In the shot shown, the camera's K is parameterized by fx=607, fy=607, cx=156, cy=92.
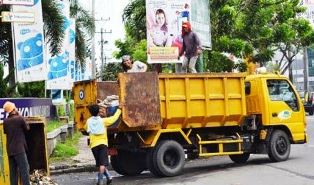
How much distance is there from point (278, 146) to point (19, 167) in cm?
654

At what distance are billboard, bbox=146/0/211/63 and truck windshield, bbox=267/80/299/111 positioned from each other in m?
3.54

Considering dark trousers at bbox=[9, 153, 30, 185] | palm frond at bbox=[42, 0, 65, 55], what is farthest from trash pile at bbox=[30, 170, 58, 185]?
palm frond at bbox=[42, 0, 65, 55]

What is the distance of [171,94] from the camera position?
40.0 feet

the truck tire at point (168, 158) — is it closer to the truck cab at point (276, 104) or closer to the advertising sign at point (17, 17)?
the truck cab at point (276, 104)

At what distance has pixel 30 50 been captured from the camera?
1689cm

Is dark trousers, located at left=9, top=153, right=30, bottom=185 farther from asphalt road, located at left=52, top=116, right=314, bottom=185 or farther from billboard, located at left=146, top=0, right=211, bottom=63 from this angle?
billboard, located at left=146, top=0, right=211, bottom=63

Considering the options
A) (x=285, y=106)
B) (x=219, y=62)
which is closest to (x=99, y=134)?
(x=285, y=106)

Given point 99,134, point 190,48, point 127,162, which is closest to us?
point 99,134

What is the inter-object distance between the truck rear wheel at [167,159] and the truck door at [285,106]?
268cm

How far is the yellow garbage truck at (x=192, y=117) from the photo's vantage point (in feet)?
38.9

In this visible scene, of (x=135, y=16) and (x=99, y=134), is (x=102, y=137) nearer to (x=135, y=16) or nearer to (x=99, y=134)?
(x=99, y=134)

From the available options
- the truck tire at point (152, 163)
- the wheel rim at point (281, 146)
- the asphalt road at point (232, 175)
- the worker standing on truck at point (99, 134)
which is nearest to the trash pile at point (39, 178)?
the worker standing on truck at point (99, 134)

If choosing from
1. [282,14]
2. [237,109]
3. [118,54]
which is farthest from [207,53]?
[118,54]

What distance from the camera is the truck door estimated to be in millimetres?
14031
